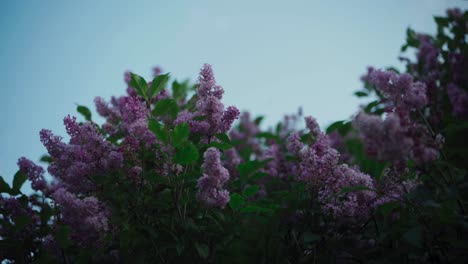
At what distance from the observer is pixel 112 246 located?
3178 millimetres

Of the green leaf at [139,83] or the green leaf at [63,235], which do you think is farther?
the green leaf at [139,83]

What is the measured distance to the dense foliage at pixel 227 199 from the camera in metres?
2.42

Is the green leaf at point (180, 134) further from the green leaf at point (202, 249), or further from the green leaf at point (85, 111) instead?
the green leaf at point (85, 111)

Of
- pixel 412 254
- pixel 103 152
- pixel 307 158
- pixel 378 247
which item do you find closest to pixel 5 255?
pixel 103 152

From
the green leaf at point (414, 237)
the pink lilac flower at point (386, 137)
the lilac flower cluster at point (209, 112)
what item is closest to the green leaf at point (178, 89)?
the lilac flower cluster at point (209, 112)

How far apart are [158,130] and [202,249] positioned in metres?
1.03

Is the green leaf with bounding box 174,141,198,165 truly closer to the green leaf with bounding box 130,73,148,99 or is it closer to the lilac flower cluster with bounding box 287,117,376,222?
the lilac flower cluster with bounding box 287,117,376,222

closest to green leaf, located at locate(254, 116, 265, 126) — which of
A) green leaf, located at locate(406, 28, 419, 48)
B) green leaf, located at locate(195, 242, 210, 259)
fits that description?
green leaf, located at locate(406, 28, 419, 48)

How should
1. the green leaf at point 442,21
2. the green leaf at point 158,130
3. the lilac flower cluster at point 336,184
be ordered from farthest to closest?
1. the green leaf at point 442,21
2. the lilac flower cluster at point 336,184
3. the green leaf at point 158,130

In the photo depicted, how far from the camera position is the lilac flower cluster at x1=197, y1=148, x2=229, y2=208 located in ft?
8.50

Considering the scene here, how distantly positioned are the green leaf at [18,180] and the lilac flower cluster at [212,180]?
85.5 inches

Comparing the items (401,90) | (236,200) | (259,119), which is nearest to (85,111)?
(236,200)

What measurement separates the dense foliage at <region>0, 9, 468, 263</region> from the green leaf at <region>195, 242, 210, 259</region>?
12 mm

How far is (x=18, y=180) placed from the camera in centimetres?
359
